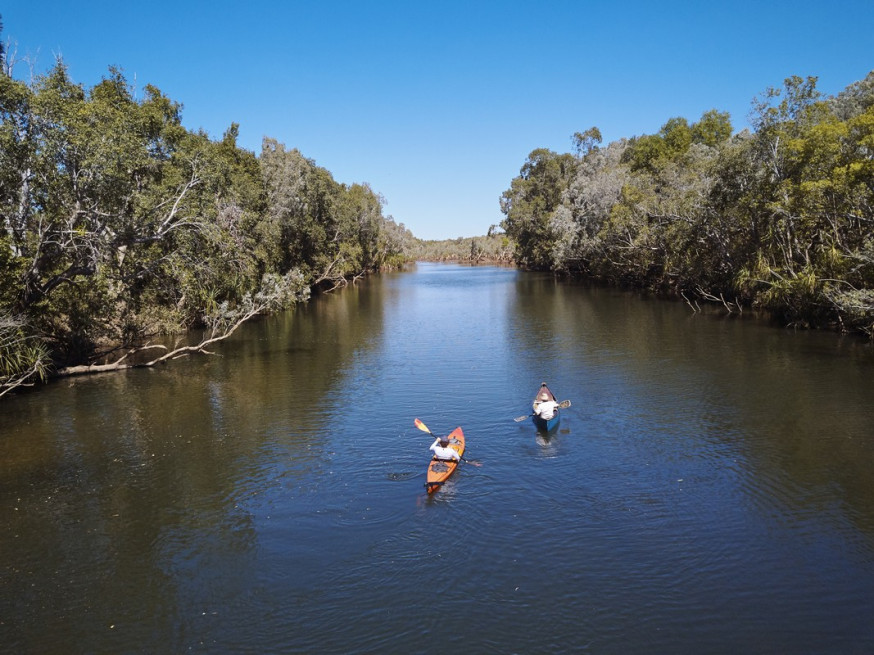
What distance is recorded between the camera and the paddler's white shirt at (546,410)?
2255 cm

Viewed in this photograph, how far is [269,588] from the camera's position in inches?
512

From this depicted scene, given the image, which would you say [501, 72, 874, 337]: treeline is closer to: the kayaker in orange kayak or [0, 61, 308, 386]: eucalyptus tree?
the kayaker in orange kayak

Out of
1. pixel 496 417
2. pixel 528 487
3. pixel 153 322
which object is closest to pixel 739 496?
pixel 528 487

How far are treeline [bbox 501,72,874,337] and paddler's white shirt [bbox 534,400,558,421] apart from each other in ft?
66.9

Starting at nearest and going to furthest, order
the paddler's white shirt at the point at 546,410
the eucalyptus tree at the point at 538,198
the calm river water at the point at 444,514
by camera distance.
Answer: the calm river water at the point at 444,514 → the paddler's white shirt at the point at 546,410 → the eucalyptus tree at the point at 538,198

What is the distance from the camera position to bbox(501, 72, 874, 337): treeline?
111 ft

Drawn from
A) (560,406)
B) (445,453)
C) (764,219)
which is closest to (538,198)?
(764,219)

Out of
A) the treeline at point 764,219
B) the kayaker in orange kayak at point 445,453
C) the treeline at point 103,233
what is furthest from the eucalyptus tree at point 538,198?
the kayaker in orange kayak at point 445,453

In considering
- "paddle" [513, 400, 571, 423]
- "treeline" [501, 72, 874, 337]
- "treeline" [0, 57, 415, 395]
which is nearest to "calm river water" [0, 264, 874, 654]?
"paddle" [513, 400, 571, 423]

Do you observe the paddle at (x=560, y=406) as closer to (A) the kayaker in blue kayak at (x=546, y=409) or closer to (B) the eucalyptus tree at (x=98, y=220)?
(A) the kayaker in blue kayak at (x=546, y=409)

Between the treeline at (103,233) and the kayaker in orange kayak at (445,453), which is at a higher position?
the treeline at (103,233)

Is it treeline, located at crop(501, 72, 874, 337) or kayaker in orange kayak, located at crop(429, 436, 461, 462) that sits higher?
treeline, located at crop(501, 72, 874, 337)

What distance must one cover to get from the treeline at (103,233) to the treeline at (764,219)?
1329 inches

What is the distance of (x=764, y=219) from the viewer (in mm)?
44656
